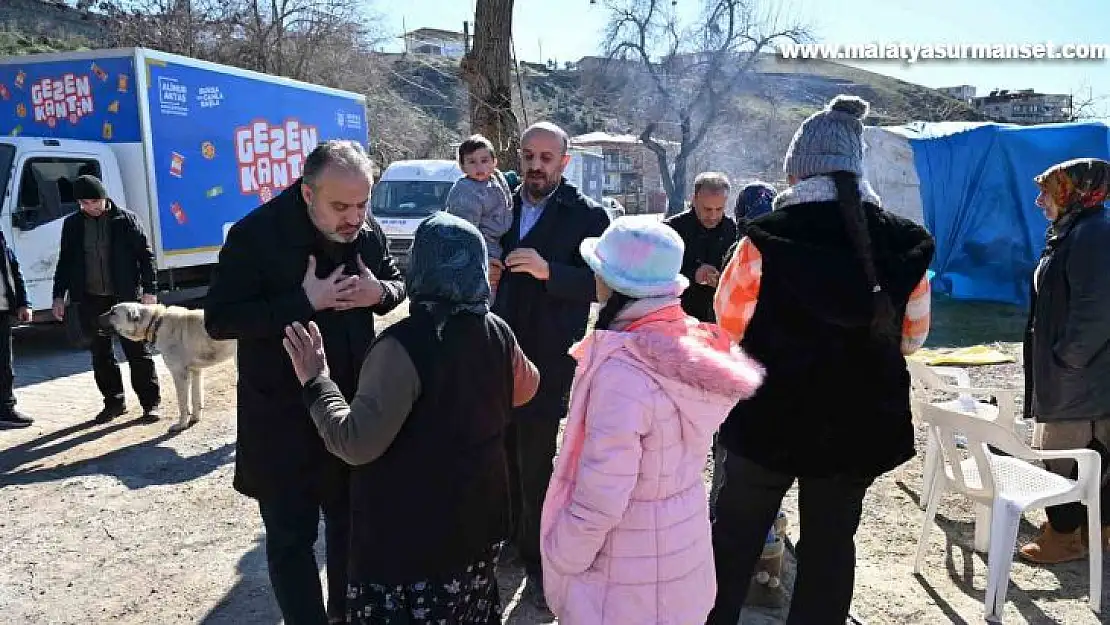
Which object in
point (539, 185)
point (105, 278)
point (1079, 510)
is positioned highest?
point (539, 185)

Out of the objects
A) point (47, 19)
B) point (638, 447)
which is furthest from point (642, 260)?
point (47, 19)

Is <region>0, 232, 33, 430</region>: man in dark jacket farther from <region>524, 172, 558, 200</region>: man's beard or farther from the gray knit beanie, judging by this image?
the gray knit beanie

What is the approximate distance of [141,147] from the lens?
9359mm

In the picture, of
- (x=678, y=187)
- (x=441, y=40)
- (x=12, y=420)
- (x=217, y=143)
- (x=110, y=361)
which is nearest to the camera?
(x=12, y=420)

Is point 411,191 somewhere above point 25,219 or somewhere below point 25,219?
above

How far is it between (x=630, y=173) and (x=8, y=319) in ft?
Answer: 113

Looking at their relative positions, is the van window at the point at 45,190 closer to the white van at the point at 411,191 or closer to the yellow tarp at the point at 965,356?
the white van at the point at 411,191

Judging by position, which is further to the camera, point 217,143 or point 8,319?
point 217,143

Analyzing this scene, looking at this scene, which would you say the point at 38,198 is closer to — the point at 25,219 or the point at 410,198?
the point at 25,219

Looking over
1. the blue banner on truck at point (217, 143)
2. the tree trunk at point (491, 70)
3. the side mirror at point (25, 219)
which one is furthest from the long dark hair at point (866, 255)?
the blue banner on truck at point (217, 143)

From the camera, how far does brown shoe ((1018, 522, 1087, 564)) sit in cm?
377

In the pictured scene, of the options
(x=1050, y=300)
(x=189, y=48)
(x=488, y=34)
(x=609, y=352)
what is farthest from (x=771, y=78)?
(x=609, y=352)

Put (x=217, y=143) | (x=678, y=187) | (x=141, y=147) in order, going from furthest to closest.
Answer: (x=678, y=187) → (x=217, y=143) → (x=141, y=147)

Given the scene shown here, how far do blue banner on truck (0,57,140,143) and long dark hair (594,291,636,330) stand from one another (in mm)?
8949
